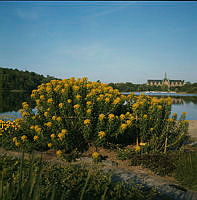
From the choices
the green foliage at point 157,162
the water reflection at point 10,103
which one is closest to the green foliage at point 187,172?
the green foliage at point 157,162

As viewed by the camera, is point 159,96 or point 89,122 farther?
point 159,96

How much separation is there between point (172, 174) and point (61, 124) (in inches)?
117

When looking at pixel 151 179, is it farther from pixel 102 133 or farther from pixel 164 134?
pixel 164 134

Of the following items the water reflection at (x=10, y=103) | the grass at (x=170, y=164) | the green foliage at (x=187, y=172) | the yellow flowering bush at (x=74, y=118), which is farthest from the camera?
the water reflection at (x=10, y=103)

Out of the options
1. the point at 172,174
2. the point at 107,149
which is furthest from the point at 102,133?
the point at 172,174

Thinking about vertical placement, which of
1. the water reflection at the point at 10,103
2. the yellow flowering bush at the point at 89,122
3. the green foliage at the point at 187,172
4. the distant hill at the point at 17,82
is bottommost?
the water reflection at the point at 10,103

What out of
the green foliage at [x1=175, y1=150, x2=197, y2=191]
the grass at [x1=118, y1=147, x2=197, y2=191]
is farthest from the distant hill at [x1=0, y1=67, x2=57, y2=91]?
the green foliage at [x1=175, y1=150, x2=197, y2=191]

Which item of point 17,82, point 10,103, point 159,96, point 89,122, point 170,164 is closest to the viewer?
point 170,164

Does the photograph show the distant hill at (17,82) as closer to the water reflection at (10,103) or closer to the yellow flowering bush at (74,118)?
the water reflection at (10,103)

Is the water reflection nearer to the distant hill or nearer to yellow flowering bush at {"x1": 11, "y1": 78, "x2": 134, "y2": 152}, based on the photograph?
yellow flowering bush at {"x1": 11, "y1": 78, "x2": 134, "y2": 152}

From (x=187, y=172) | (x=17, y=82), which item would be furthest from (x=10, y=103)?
(x=17, y=82)

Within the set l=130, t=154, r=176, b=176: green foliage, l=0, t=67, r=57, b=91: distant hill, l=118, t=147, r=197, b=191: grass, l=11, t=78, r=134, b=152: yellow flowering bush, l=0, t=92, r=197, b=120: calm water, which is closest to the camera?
l=118, t=147, r=197, b=191: grass

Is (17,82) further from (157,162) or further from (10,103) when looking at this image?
(157,162)

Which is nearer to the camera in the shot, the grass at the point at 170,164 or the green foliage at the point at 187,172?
the green foliage at the point at 187,172
